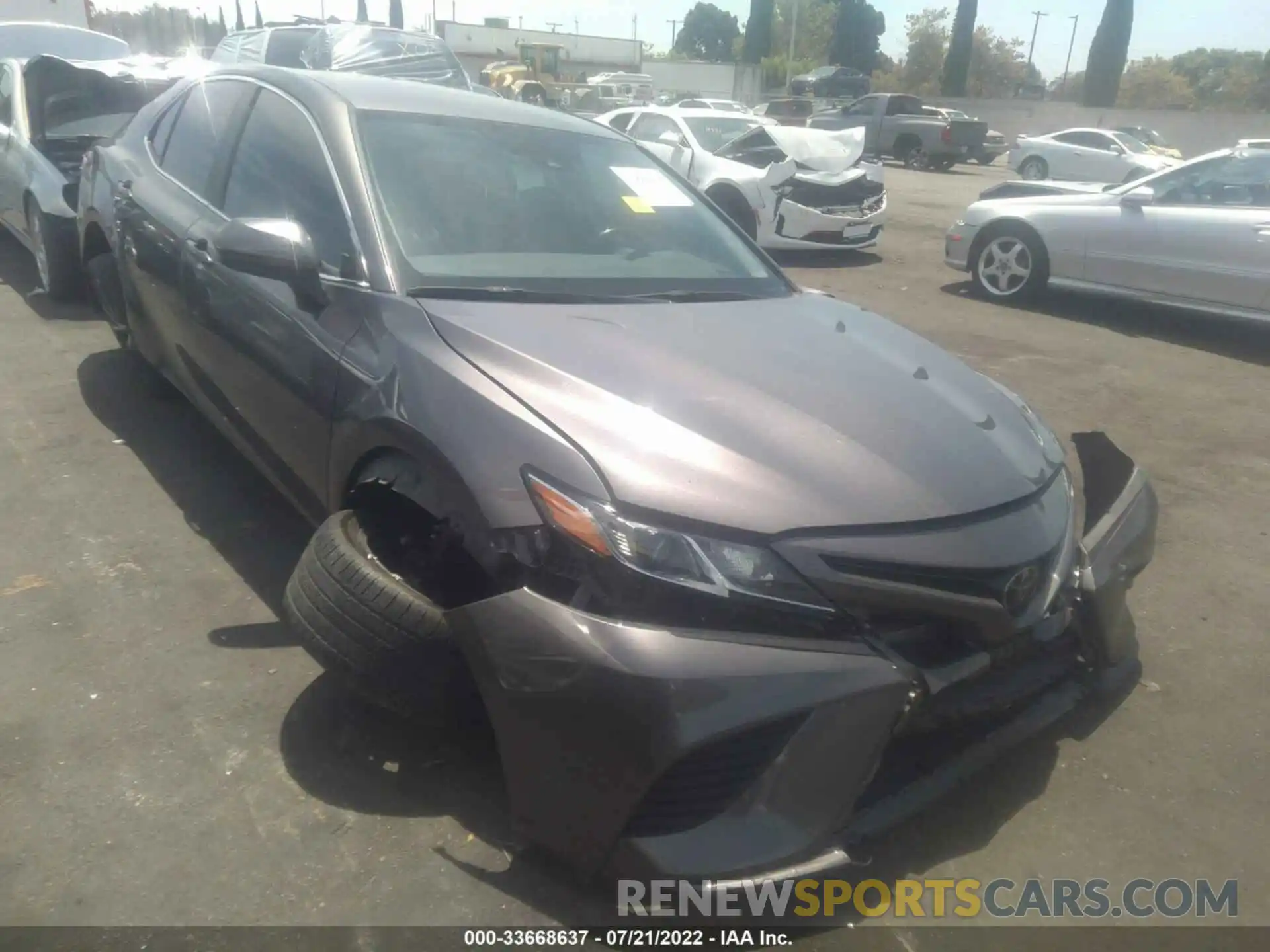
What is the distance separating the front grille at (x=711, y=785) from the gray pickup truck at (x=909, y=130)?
2695cm

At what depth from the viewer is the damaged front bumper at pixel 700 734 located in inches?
76.7

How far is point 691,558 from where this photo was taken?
205cm

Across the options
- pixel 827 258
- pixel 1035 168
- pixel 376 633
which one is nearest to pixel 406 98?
pixel 376 633

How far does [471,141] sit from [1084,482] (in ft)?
7.40

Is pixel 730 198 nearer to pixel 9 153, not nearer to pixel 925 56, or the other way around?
pixel 9 153

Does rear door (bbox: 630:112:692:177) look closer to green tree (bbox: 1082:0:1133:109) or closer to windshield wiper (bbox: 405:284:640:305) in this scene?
windshield wiper (bbox: 405:284:640:305)

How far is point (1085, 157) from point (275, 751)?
23.7 meters

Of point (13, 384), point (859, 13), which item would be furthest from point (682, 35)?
point (13, 384)

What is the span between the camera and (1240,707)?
3.11 m

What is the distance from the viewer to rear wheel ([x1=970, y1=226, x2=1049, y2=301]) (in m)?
8.76

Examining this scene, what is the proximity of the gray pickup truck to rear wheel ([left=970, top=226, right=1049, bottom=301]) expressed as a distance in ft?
62.4

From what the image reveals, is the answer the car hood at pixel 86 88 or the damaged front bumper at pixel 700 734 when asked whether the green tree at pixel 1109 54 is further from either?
the damaged front bumper at pixel 700 734

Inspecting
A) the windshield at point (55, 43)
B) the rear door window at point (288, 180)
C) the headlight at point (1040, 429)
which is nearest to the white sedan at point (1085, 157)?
the windshield at point (55, 43)

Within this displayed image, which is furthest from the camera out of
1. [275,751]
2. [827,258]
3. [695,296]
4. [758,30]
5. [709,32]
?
[709,32]
